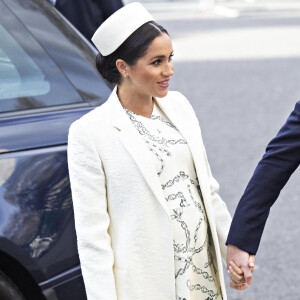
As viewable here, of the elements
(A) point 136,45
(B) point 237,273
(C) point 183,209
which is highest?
(A) point 136,45

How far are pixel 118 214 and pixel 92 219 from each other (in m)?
0.08

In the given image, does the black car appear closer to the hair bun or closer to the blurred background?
the blurred background

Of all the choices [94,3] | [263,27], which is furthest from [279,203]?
[263,27]

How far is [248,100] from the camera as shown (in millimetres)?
10094

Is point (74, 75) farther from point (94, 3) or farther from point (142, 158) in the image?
→ point (94, 3)

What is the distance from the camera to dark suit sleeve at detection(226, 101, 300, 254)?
2.29 meters

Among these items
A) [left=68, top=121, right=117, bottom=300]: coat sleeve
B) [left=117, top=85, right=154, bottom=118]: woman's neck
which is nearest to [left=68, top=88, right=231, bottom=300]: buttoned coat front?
[left=68, top=121, right=117, bottom=300]: coat sleeve

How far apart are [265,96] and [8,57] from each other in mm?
7540

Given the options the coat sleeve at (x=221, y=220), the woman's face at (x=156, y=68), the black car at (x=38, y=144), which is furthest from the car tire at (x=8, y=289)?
the woman's face at (x=156, y=68)

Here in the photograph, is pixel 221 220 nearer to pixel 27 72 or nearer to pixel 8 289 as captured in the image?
pixel 8 289

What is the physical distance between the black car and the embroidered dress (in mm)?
390

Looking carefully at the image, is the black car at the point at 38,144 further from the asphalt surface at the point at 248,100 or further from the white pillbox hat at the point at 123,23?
the asphalt surface at the point at 248,100

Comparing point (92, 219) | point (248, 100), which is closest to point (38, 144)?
point (92, 219)

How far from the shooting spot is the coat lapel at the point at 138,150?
8.11 ft
